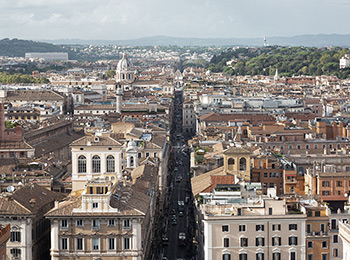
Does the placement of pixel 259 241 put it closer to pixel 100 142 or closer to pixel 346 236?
pixel 346 236

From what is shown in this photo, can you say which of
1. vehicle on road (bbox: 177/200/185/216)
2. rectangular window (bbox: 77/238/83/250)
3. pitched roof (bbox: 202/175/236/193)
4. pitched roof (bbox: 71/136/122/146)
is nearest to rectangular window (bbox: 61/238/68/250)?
rectangular window (bbox: 77/238/83/250)

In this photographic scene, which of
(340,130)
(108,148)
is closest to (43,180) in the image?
(108,148)

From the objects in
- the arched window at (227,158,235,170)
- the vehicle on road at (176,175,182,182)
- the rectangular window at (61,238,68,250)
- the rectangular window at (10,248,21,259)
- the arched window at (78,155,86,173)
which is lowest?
the vehicle on road at (176,175,182,182)

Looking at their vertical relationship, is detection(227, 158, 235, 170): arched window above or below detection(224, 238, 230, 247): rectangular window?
above

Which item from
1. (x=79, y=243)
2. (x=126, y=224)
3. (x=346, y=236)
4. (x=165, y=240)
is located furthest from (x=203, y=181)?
(x=346, y=236)

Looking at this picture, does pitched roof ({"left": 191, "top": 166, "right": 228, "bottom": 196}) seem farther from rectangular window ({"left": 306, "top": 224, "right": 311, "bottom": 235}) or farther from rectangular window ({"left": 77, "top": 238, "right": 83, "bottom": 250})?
rectangular window ({"left": 77, "top": 238, "right": 83, "bottom": 250})

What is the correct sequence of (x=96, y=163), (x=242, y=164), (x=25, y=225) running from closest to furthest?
1. (x=25, y=225)
2. (x=96, y=163)
3. (x=242, y=164)

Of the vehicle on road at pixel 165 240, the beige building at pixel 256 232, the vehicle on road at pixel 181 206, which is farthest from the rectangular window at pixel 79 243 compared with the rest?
the vehicle on road at pixel 181 206

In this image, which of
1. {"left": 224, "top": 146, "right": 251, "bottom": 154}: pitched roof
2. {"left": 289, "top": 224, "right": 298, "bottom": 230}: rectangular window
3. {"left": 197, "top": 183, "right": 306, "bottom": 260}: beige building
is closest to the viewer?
{"left": 197, "top": 183, "right": 306, "bottom": 260}: beige building
